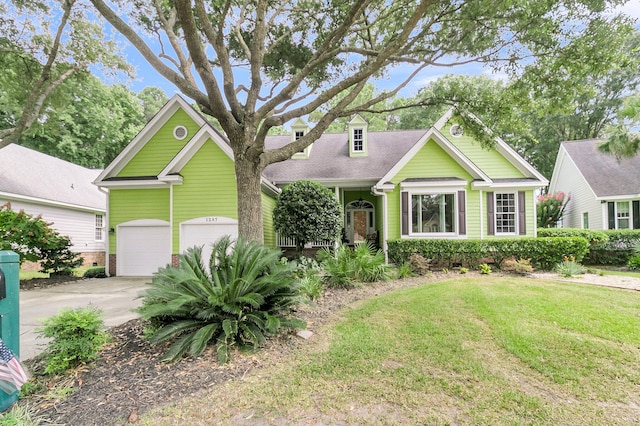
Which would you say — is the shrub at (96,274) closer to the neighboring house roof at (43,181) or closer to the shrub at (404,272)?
the neighboring house roof at (43,181)

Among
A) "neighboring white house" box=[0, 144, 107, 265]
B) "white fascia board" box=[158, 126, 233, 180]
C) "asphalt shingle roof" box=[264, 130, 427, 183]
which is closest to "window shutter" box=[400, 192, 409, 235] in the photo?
"asphalt shingle roof" box=[264, 130, 427, 183]

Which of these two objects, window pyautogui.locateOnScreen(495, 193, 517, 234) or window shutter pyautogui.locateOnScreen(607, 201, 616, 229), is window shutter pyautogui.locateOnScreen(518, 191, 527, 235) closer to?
window pyautogui.locateOnScreen(495, 193, 517, 234)

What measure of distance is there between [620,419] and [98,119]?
2968 cm

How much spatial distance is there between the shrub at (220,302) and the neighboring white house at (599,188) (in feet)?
54.3

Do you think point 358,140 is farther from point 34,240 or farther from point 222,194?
point 34,240

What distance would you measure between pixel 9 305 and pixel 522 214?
13997 millimetres

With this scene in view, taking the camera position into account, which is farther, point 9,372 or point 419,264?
point 419,264

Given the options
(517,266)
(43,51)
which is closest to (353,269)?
(517,266)

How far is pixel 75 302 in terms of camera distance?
277 inches

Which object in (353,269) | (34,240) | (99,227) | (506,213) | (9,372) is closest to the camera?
(9,372)

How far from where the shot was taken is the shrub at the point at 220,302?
12.3 feet

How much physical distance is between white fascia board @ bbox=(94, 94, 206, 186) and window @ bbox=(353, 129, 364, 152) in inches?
265

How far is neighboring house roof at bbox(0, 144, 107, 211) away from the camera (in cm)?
1384

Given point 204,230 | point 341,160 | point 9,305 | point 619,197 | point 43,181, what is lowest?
point 9,305
